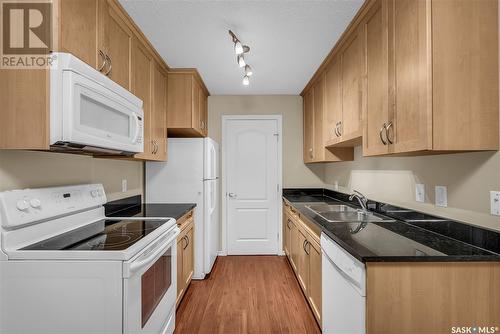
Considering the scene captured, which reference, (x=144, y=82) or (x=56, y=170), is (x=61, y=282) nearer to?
(x=56, y=170)

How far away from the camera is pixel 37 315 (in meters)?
1.16

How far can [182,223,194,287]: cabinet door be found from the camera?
2.50 meters

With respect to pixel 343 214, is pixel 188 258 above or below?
below

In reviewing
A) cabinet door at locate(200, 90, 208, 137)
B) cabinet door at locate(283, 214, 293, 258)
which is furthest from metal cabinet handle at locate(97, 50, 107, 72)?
cabinet door at locate(283, 214, 293, 258)

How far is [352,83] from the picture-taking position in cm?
200

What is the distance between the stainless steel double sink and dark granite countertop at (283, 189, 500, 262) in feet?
0.41

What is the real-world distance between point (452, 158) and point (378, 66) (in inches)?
26.6

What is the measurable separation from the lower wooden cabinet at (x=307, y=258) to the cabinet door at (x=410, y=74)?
958 mm

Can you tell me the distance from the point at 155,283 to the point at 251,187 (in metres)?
2.33

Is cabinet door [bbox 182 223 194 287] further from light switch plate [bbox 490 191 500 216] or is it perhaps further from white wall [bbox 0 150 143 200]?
light switch plate [bbox 490 191 500 216]

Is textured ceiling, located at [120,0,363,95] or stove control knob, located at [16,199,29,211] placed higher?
textured ceiling, located at [120,0,363,95]

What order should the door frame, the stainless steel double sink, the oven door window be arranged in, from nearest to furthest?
the oven door window, the stainless steel double sink, the door frame

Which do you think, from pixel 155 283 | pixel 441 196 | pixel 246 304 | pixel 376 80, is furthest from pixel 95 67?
pixel 246 304

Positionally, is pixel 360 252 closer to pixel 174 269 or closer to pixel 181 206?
pixel 174 269
